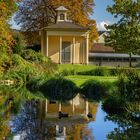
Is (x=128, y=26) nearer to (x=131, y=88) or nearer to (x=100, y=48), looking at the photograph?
(x=131, y=88)

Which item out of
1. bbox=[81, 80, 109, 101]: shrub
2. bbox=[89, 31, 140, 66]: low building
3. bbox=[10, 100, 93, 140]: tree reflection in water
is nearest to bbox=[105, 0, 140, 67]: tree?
bbox=[81, 80, 109, 101]: shrub

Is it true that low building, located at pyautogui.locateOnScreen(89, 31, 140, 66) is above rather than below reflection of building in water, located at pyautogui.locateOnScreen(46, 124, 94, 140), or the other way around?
above

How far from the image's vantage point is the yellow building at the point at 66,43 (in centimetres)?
5784

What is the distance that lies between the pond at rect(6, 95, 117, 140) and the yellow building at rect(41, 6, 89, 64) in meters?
28.0

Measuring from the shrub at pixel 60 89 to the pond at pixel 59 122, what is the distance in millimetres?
4540

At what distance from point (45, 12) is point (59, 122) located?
173ft

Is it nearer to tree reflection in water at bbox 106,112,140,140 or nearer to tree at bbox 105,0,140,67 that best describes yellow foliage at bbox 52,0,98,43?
tree at bbox 105,0,140,67

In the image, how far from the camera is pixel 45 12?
73.6 metres

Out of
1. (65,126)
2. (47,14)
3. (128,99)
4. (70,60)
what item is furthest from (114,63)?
(65,126)

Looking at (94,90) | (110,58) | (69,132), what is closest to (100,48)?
(110,58)

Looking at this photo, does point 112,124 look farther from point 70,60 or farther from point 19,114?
point 70,60

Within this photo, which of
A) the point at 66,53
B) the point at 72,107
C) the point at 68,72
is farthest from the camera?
the point at 66,53

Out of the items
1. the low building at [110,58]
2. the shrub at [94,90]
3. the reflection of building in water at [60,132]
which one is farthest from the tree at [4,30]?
the low building at [110,58]

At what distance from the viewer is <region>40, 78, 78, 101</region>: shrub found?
3503 cm
